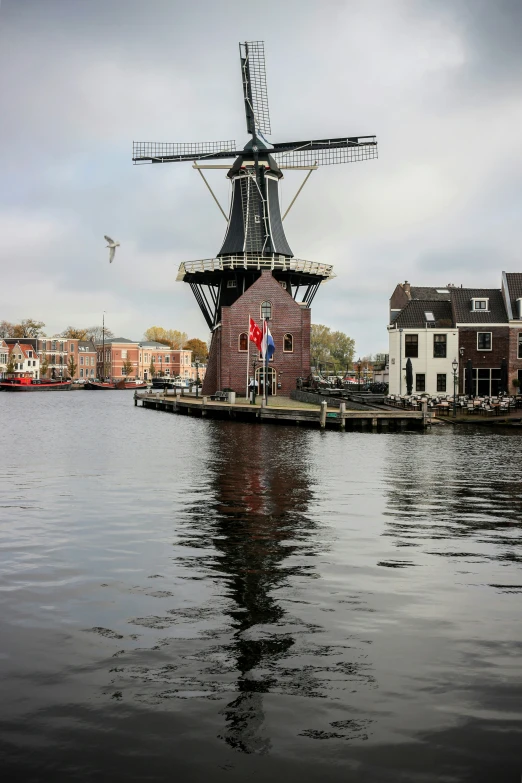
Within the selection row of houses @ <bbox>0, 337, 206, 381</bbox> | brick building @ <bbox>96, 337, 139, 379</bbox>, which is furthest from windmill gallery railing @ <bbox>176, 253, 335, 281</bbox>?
brick building @ <bbox>96, 337, 139, 379</bbox>

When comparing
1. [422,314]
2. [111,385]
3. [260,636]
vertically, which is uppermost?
[422,314]

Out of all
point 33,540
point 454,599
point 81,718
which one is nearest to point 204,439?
point 33,540

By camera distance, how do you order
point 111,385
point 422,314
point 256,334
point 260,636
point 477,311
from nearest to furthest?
point 260,636 → point 256,334 → point 477,311 → point 422,314 → point 111,385

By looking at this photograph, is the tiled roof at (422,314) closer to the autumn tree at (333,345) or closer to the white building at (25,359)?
the autumn tree at (333,345)

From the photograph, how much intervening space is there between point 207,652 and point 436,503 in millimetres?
11082

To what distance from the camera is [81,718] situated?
256 inches

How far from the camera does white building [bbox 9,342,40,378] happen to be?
517 ft

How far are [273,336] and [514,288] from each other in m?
20.2

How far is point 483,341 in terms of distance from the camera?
208 feet

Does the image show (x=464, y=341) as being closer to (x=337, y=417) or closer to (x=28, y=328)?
(x=337, y=417)

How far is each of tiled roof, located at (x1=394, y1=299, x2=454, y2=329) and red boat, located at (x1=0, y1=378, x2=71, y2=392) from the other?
80.5 meters

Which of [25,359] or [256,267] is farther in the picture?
[25,359]

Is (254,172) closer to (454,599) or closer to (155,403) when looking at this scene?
(155,403)

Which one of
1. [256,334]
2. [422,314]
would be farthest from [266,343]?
[422,314]
